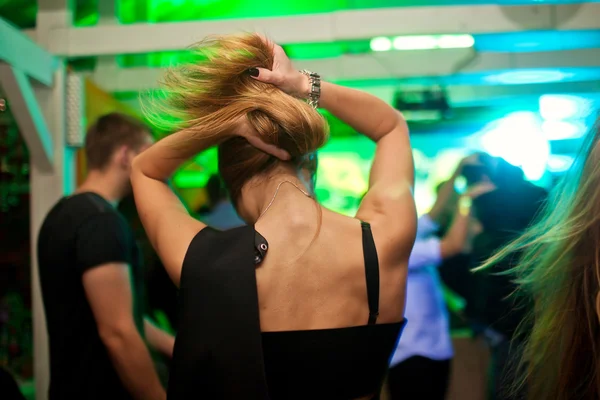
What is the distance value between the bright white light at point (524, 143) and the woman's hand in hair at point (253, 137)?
4.15m

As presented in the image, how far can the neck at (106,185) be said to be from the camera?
1.92 meters

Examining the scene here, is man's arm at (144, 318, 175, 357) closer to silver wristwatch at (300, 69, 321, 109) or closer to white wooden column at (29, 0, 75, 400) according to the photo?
white wooden column at (29, 0, 75, 400)

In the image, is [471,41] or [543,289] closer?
[543,289]

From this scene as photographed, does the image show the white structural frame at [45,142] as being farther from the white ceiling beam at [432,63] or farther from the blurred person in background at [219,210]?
the blurred person in background at [219,210]

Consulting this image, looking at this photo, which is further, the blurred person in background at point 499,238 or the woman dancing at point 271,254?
the blurred person in background at point 499,238

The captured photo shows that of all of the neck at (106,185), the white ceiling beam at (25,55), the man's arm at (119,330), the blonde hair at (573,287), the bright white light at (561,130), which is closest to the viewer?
the blonde hair at (573,287)

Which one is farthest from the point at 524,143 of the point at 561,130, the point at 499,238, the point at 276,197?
the point at 276,197

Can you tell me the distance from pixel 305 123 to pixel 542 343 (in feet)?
2.06

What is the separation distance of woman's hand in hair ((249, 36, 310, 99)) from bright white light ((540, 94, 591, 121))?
4348 millimetres

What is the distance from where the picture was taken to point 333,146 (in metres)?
6.01

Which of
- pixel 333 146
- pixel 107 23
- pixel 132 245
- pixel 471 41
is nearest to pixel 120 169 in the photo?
pixel 132 245

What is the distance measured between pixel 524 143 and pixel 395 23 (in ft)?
9.71

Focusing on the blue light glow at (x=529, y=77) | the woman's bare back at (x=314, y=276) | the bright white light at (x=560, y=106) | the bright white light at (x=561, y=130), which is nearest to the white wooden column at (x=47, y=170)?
the woman's bare back at (x=314, y=276)

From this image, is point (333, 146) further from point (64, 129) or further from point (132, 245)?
point (132, 245)
